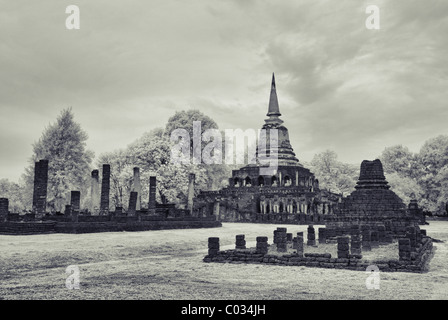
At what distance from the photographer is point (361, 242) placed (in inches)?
579

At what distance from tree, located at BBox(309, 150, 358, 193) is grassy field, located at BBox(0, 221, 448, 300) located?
175ft

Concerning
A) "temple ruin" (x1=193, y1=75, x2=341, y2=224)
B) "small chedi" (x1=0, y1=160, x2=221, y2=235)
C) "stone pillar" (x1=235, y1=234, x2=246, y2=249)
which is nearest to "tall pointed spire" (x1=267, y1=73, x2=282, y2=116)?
"temple ruin" (x1=193, y1=75, x2=341, y2=224)

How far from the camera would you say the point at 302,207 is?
45312 mm

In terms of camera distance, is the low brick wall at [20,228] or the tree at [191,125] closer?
the low brick wall at [20,228]

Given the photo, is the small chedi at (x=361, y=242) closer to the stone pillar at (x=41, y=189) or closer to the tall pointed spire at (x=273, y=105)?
the stone pillar at (x=41, y=189)

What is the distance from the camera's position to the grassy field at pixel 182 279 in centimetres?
819

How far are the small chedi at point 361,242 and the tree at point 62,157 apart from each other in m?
29.3

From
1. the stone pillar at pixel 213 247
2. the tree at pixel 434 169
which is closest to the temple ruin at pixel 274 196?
the tree at pixel 434 169

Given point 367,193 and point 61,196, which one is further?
point 61,196

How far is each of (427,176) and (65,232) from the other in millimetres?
49606

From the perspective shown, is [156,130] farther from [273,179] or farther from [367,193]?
[367,193]
